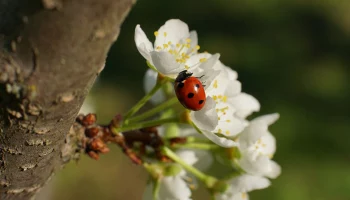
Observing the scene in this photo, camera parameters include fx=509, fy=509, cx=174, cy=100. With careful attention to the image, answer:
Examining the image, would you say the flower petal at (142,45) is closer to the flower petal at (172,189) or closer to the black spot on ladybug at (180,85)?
the black spot on ladybug at (180,85)

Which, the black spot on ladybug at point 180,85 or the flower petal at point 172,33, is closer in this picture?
the black spot on ladybug at point 180,85

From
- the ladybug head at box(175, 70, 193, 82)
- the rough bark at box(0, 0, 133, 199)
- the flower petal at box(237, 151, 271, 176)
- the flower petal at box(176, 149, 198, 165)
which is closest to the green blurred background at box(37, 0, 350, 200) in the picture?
the flower petal at box(176, 149, 198, 165)

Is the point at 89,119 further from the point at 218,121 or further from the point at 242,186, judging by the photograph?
the point at 242,186

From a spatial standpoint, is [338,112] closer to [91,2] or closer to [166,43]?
[166,43]

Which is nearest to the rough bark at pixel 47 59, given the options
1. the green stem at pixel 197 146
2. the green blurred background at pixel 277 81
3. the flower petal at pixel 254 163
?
the green stem at pixel 197 146

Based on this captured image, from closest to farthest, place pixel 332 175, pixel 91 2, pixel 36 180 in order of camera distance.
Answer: pixel 91 2, pixel 36 180, pixel 332 175

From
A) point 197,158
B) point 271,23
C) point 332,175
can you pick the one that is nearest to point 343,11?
point 271,23

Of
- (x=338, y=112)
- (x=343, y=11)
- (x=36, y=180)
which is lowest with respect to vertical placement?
(x=36, y=180)

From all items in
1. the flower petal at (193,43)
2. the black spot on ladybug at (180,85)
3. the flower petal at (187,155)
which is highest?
the flower petal at (193,43)

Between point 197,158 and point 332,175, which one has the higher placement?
point 332,175
